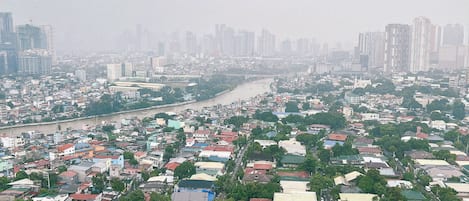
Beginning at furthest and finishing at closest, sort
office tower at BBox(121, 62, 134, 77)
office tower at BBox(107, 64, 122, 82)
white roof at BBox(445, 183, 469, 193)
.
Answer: office tower at BBox(121, 62, 134, 77) < office tower at BBox(107, 64, 122, 82) < white roof at BBox(445, 183, 469, 193)

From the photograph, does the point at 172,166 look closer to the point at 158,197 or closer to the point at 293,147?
the point at 158,197

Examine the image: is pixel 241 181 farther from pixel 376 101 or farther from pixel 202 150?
pixel 376 101

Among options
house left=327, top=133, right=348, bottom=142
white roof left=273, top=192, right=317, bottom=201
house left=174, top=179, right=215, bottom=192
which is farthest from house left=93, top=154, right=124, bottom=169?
house left=327, top=133, right=348, bottom=142

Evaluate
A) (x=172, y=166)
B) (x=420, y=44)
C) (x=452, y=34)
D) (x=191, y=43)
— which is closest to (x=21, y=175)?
(x=172, y=166)

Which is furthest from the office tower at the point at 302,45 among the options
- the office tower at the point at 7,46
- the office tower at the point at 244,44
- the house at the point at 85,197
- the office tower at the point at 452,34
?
the house at the point at 85,197

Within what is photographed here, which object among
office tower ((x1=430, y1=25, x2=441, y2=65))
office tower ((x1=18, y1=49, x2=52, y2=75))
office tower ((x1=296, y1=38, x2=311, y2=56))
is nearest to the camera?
office tower ((x1=18, y1=49, x2=52, y2=75))

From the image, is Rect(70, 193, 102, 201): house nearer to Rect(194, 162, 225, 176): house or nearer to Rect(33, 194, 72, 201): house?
Rect(33, 194, 72, 201): house
